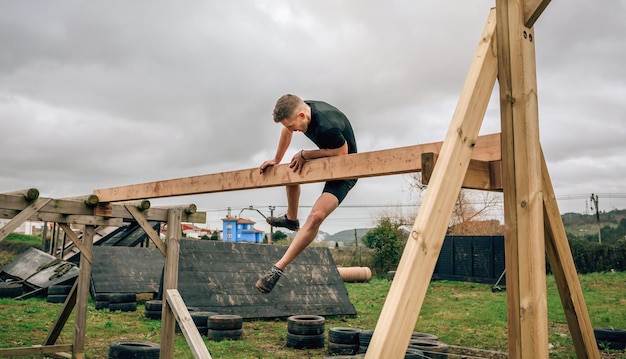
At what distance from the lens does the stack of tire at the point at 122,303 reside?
13.1 m

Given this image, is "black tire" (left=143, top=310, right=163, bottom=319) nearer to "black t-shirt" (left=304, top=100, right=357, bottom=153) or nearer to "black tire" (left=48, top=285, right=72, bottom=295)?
"black tire" (left=48, top=285, right=72, bottom=295)

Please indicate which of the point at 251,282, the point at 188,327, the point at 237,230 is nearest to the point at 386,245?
the point at 251,282

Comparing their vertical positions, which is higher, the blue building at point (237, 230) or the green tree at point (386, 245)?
the blue building at point (237, 230)

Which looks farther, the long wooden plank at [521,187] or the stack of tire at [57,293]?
the stack of tire at [57,293]

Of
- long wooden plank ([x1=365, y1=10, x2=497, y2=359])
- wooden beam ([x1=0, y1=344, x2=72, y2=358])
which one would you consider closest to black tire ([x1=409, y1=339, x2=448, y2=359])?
long wooden plank ([x1=365, y1=10, x2=497, y2=359])

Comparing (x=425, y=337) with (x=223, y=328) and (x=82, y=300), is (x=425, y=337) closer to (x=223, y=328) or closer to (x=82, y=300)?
(x=223, y=328)

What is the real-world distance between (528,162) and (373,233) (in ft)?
70.0

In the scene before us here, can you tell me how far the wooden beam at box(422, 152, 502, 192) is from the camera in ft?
9.08

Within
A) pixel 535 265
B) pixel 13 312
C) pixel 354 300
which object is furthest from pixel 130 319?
pixel 535 265

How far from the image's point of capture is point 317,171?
3.65 meters

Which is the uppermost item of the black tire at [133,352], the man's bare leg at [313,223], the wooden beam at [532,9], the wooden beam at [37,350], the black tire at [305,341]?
the wooden beam at [532,9]

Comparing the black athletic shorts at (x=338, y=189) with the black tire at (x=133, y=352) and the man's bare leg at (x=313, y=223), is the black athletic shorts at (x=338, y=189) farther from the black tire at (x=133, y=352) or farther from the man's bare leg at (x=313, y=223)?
the black tire at (x=133, y=352)

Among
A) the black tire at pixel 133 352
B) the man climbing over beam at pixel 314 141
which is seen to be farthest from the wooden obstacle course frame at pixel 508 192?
the black tire at pixel 133 352

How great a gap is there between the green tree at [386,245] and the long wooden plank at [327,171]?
18858mm
